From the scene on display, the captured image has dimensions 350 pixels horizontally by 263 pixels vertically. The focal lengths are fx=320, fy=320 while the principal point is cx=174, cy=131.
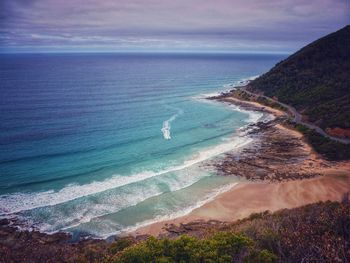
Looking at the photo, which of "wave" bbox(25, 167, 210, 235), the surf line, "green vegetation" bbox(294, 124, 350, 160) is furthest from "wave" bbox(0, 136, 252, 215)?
"green vegetation" bbox(294, 124, 350, 160)

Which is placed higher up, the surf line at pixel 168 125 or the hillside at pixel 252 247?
the hillside at pixel 252 247

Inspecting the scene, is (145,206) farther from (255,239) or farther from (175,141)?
(175,141)

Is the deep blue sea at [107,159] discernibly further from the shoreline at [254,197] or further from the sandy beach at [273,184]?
the sandy beach at [273,184]

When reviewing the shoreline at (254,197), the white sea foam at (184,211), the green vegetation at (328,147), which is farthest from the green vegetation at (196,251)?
the green vegetation at (328,147)

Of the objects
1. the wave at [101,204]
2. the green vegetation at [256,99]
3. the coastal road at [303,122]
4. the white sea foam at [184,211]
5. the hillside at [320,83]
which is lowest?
the white sea foam at [184,211]

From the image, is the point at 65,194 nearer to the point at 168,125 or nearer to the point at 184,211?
the point at 184,211

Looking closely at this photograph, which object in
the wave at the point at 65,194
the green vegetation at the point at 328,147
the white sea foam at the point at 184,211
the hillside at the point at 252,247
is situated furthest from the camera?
the green vegetation at the point at 328,147
